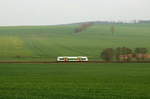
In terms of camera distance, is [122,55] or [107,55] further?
[122,55]

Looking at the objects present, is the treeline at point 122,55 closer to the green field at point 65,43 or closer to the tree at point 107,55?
the tree at point 107,55

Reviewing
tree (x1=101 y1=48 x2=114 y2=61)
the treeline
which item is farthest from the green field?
the treeline

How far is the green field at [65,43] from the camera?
59.6 m

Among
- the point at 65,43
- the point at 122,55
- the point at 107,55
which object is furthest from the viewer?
the point at 65,43

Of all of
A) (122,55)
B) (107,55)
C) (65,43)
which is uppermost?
(107,55)

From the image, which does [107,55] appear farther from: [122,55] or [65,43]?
[65,43]

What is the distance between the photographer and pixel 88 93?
1273 cm

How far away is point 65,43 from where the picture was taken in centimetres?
7519

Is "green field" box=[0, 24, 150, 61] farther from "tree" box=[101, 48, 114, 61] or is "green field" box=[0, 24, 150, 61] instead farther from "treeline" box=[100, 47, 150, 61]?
"treeline" box=[100, 47, 150, 61]

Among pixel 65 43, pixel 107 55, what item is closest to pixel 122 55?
pixel 107 55

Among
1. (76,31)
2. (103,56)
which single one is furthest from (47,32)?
(103,56)

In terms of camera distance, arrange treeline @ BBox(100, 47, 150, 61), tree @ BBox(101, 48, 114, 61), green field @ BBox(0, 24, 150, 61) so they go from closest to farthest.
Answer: tree @ BBox(101, 48, 114, 61) < treeline @ BBox(100, 47, 150, 61) < green field @ BBox(0, 24, 150, 61)

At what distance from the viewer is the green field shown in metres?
59.6

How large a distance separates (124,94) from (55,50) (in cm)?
5174
